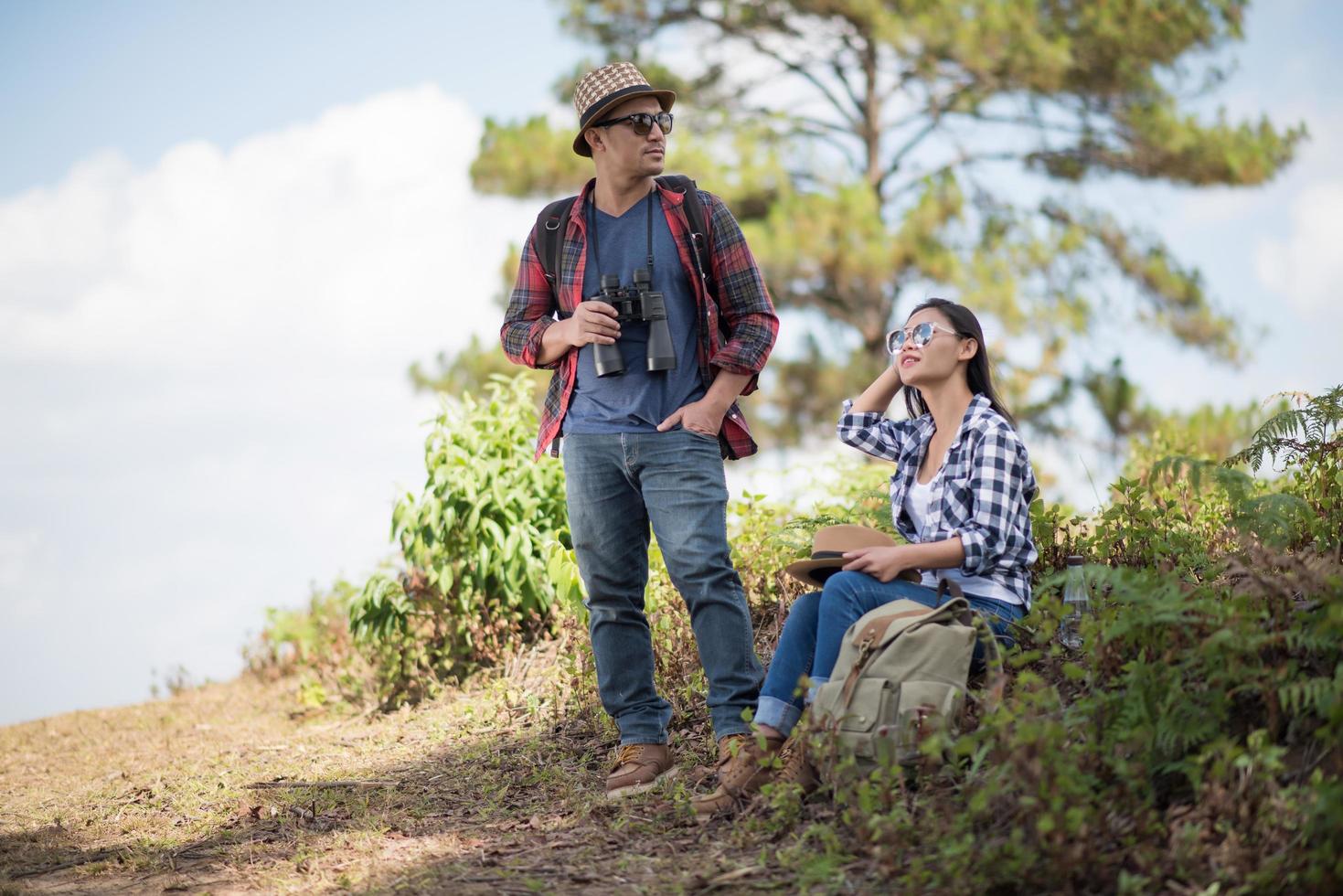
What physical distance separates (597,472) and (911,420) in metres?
1.14

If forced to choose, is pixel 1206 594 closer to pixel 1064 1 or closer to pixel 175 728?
pixel 175 728

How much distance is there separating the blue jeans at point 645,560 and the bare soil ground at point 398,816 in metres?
0.35

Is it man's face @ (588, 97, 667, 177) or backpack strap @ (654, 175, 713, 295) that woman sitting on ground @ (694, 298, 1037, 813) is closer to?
backpack strap @ (654, 175, 713, 295)

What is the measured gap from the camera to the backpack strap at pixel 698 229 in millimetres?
4340

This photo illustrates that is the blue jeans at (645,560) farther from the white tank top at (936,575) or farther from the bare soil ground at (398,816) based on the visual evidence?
the white tank top at (936,575)

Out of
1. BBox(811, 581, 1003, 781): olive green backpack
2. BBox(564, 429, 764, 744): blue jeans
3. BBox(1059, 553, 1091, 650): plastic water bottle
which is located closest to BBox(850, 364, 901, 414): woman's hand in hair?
BBox(564, 429, 764, 744): blue jeans

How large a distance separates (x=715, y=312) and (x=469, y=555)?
2.97m

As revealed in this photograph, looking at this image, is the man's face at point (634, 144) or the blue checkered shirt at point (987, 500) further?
the man's face at point (634, 144)

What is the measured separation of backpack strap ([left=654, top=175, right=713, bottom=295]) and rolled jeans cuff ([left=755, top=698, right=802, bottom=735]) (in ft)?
4.92

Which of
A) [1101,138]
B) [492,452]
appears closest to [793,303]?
[1101,138]

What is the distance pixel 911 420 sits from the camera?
4367 millimetres

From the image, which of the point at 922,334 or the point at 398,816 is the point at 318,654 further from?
the point at 922,334

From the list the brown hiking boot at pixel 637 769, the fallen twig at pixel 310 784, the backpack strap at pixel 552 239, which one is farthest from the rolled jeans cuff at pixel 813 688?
the fallen twig at pixel 310 784

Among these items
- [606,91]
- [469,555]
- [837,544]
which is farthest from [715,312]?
[469,555]
